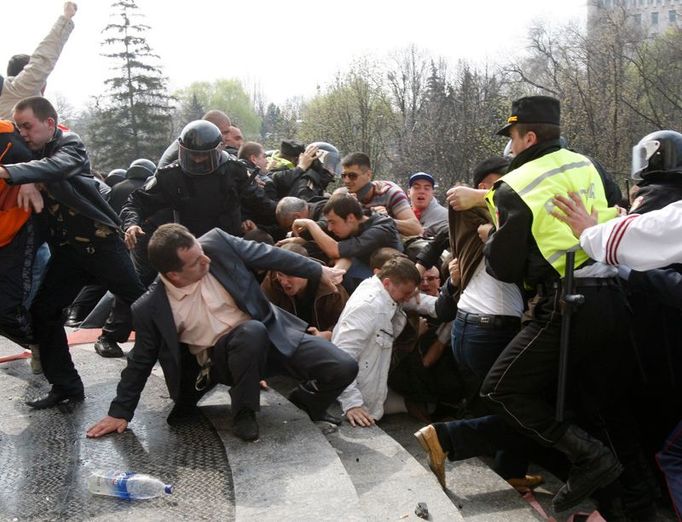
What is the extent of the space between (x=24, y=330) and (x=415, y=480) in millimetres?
2600

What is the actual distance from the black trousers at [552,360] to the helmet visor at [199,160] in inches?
120

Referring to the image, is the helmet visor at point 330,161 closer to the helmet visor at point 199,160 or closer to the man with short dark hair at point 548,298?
the helmet visor at point 199,160

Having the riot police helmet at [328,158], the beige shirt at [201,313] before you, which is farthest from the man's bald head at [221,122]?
the beige shirt at [201,313]

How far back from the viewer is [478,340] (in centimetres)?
389

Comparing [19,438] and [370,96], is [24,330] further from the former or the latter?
[370,96]

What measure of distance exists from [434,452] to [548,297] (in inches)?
41.9

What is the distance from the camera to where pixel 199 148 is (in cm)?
559

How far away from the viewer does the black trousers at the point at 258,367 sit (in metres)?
4.05

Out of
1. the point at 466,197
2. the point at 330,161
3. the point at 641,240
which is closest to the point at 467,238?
the point at 466,197

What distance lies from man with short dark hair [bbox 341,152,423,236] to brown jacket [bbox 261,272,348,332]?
1.33 metres

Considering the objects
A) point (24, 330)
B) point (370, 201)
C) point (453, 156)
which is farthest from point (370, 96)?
point (24, 330)

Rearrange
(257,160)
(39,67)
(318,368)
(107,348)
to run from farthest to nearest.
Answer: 1. (257,160)
2. (107,348)
3. (39,67)
4. (318,368)

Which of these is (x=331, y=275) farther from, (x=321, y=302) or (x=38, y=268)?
(x=38, y=268)

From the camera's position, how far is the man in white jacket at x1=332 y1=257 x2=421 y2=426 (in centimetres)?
450
